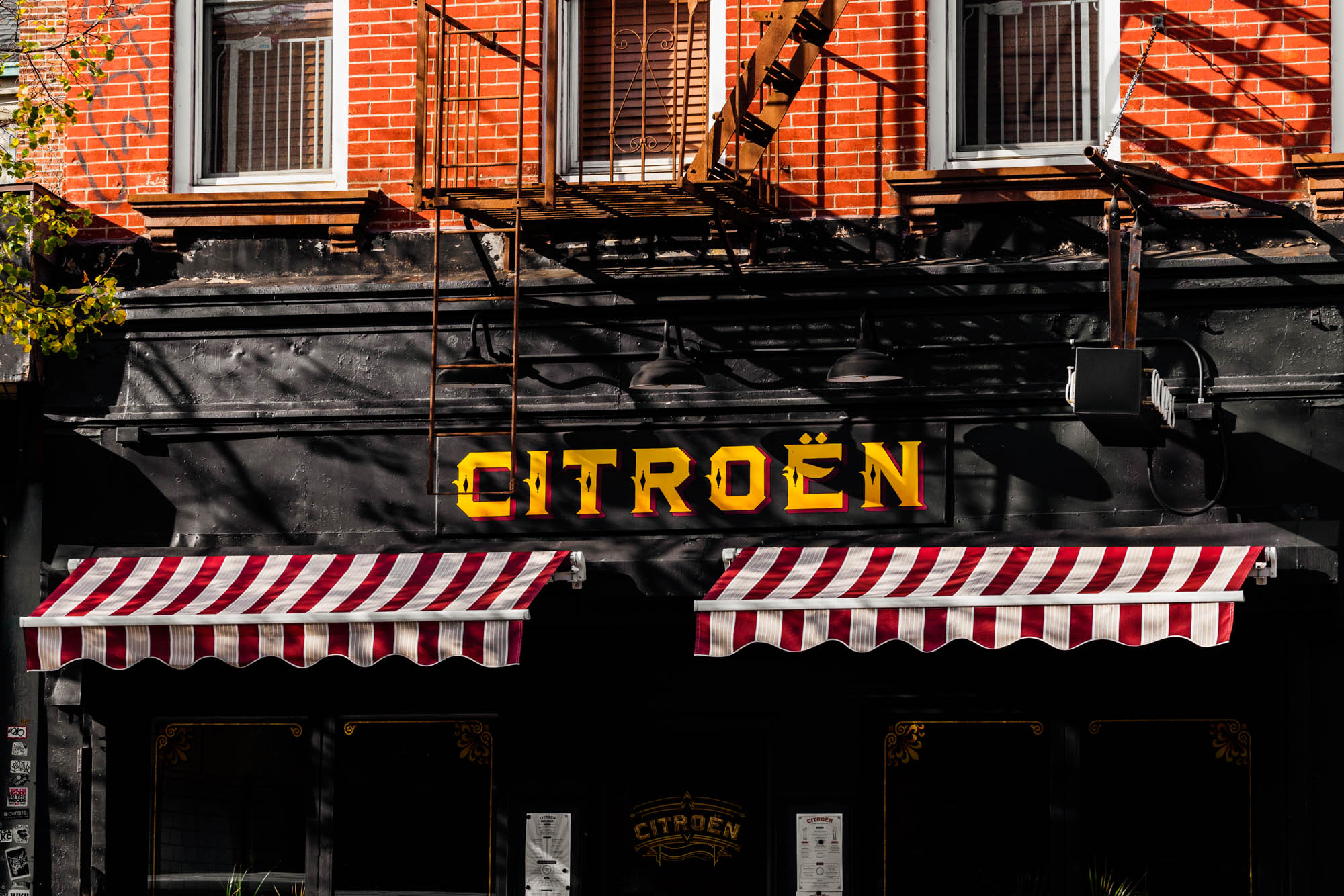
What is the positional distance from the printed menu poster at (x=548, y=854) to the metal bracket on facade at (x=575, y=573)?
1.55 m

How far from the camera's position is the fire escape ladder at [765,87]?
9.48 meters

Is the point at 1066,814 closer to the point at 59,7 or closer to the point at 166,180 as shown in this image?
the point at 166,180

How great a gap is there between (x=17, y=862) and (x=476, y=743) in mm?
3087

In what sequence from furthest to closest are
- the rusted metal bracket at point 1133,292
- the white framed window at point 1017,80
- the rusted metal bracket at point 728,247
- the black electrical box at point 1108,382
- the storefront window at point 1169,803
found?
the white framed window at point 1017,80 → the rusted metal bracket at point 728,247 → the storefront window at point 1169,803 → the rusted metal bracket at point 1133,292 → the black electrical box at point 1108,382

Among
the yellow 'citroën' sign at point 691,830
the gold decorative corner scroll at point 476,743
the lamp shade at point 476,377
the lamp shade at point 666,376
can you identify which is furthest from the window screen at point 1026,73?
the gold decorative corner scroll at point 476,743

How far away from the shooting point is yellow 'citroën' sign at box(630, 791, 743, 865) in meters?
10.2

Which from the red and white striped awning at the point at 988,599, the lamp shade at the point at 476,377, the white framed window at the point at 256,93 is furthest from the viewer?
the white framed window at the point at 256,93

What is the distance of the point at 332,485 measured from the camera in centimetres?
1062

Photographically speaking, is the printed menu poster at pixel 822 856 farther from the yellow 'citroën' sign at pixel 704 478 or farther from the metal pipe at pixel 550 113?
the metal pipe at pixel 550 113

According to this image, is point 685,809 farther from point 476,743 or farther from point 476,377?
point 476,377

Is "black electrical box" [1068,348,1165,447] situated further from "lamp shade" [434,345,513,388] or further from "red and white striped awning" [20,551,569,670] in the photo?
"lamp shade" [434,345,513,388]

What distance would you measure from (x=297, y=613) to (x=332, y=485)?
1469 mm

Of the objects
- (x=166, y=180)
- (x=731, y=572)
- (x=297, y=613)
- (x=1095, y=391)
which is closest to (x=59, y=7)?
(x=166, y=180)

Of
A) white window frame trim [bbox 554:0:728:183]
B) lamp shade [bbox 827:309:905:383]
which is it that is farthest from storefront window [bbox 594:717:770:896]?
white window frame trim [bbox 554:0:728:183]
